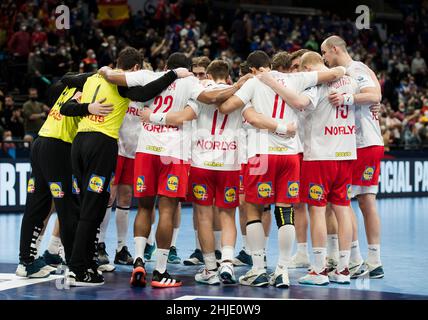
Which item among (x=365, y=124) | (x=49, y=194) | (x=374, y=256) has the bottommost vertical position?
(x=374, y=256)

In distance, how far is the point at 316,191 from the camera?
8.12m

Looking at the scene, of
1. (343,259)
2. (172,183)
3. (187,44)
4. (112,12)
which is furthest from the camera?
(112,12)

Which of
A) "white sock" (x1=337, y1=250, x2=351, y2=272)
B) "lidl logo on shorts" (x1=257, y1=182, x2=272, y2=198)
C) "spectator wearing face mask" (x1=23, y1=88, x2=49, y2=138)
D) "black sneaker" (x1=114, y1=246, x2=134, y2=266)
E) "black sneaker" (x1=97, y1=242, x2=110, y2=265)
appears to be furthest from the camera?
"spectator wearing face mask" (x1=23, y1=88, x2=49, y2=138)

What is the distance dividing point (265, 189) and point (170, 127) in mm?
1181

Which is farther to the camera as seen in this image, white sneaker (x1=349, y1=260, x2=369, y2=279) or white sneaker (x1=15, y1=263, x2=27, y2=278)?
white sneaker (x1=349, y1=260, x2=369, y2=279)

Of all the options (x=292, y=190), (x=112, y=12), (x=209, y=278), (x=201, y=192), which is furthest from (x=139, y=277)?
(x=112, y=12)

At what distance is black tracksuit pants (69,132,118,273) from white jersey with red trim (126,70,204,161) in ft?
1.39

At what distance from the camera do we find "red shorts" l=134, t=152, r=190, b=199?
25.6 feet

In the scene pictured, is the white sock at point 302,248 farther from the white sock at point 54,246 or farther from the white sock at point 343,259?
the white sock at point 54,246

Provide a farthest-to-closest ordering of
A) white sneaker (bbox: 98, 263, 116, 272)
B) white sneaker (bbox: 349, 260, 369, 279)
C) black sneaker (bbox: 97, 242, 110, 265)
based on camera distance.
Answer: black sneaker (bbox: 97, 242, 110, 265) → white sneaker (bbox: 98, 263, 116, 272) → white sneaker (bbox: 349, 260, 369, 279)

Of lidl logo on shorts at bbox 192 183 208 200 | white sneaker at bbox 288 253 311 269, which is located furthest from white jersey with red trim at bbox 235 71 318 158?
white sneaker at bbox 288 253 311 269

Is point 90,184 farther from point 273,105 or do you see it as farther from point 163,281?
point 273,105

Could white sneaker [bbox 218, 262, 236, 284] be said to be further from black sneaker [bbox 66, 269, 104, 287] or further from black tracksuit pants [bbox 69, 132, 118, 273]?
black tracksuit pants [bbox 69, 132, 118, 273]
